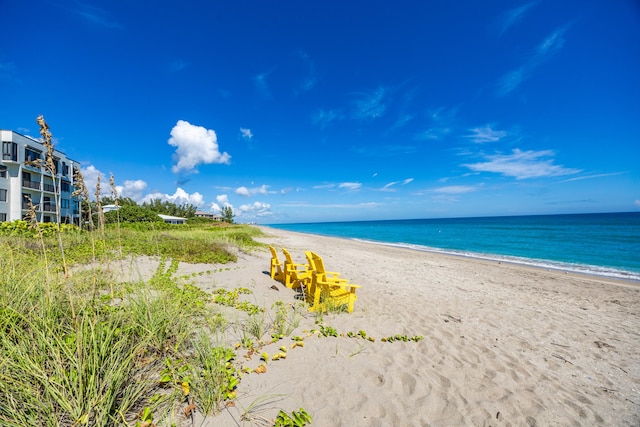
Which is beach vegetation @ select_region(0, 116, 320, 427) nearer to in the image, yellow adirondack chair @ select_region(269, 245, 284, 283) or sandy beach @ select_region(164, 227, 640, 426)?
sandy beach @ select_region(164, 227, 640, 426)

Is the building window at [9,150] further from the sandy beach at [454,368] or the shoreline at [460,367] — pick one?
the shoreline at [460,367]

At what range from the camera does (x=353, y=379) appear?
10.1 feet

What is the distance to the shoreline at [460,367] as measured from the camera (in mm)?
2691

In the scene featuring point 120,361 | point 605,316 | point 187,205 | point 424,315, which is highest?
point 187,205

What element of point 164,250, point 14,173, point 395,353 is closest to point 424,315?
point 395,353

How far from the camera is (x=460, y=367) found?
3.53 metres

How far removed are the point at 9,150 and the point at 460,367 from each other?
40760 millimetres

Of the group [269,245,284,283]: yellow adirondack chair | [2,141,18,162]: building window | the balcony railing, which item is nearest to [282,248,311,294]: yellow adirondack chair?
[269,245,284,283]: yellow adirondack chair

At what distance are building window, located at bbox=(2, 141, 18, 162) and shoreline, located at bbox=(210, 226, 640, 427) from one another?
35.9 meters

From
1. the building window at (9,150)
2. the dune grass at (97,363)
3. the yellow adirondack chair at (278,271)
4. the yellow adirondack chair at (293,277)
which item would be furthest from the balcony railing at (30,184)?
the yellow adirondack chair at (293,277)

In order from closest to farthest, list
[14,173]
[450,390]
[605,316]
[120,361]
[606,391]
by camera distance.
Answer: [120,361] → [450,390] → [606,391] → [605,316] → [14,173]

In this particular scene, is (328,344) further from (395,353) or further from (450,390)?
(450,390)

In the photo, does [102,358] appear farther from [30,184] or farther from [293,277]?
[30,184]

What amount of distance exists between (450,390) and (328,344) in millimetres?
1606
